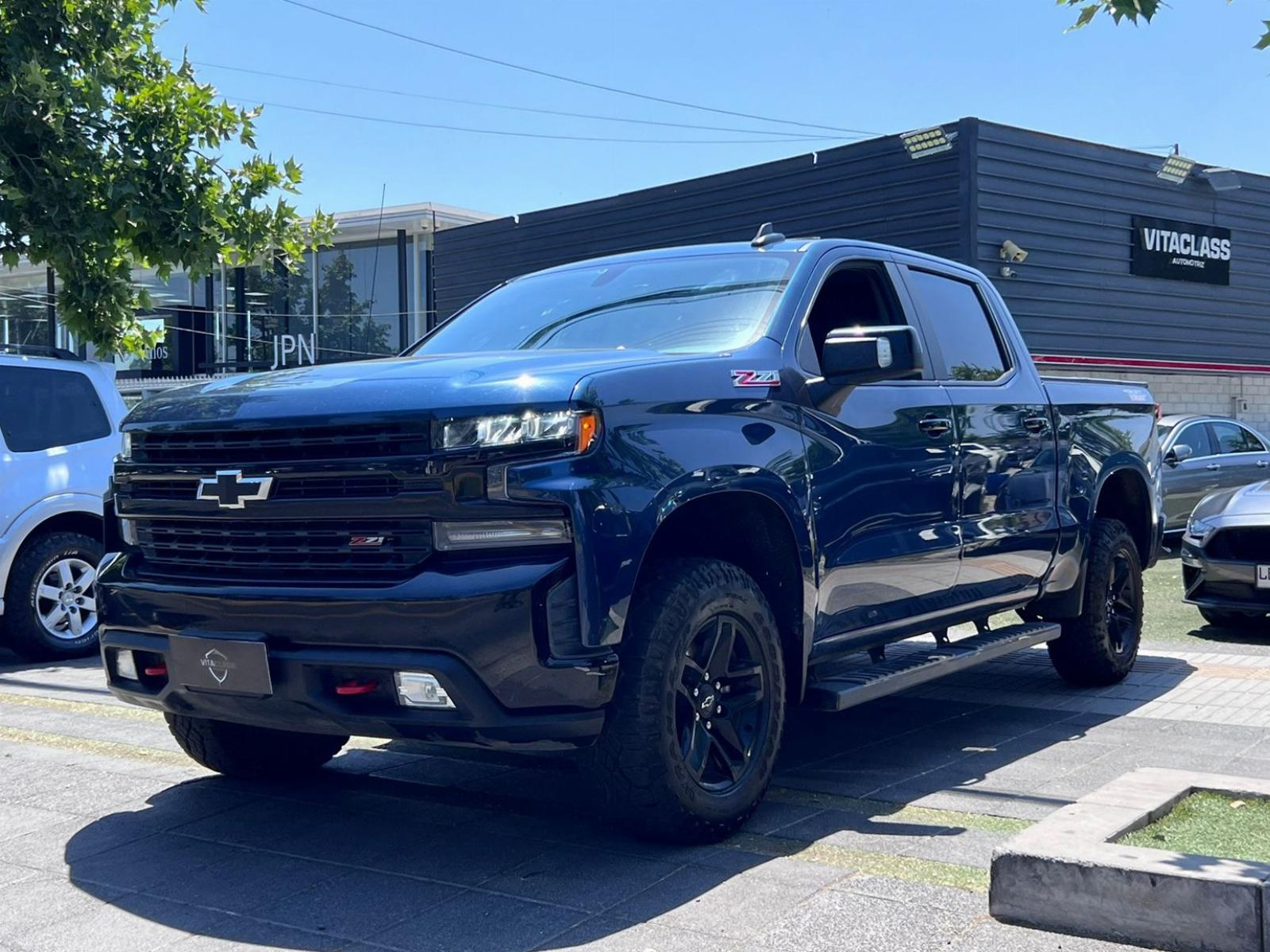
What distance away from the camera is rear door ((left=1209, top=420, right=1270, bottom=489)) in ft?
50.7

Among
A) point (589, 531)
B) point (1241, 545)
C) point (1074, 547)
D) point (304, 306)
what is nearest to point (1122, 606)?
point (1074, 547)

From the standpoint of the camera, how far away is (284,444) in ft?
13.6

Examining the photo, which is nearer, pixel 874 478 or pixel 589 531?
pixel 589 531

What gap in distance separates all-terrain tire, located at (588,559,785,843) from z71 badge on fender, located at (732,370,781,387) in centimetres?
61

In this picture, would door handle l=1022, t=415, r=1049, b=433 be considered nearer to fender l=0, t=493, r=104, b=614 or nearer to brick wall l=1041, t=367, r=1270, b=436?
fender l=0, t=493, r=104, b=614

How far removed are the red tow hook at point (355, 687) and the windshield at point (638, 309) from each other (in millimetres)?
1585

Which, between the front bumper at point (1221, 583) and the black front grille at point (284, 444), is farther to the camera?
the front bumper at point (1221, 583)

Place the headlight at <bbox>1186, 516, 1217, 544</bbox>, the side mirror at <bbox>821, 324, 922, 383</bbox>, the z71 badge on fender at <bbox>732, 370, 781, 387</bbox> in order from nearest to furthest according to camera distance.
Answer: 1. the z71 badge on fender at <bbox>732, 370, 781, 387</bbox>
2. the side mirror at <bbox>821, 324, 922, 383</bbox>
3. the headlight at <bbox>1186, 516, 1217, 544</bbox>

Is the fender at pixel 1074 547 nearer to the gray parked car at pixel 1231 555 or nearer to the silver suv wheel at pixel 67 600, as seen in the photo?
the gray parked car at pixel 1231 555

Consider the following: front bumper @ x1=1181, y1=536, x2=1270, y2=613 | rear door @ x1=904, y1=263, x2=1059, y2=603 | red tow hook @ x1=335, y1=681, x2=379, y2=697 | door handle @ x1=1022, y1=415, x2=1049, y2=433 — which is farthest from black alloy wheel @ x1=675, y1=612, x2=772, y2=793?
front bumper @ x1=1181, y1=536, x2=1270, y2=613

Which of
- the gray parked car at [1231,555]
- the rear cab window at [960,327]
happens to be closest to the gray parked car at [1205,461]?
the gray parked car at [1231,555]

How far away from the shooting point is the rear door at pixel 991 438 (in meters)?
5.95

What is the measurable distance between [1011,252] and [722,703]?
14806mm

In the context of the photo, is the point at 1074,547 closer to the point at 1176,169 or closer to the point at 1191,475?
the point at 1191,475
